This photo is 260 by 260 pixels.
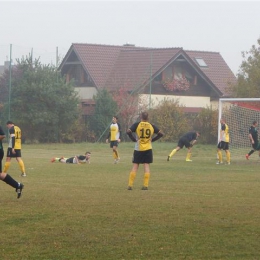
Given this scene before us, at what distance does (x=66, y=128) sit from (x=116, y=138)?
19.7 metres

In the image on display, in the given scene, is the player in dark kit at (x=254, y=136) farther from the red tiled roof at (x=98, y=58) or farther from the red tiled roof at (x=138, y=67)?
the red tiled roof at (x=98, y=58)

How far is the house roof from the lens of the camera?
58500 mm

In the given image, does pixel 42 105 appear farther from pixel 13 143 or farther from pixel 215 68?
pixel 13 143

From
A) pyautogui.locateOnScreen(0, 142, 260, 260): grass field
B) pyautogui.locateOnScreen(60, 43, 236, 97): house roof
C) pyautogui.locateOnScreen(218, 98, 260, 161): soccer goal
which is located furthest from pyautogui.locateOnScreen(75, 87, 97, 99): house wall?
pyautogui.locateOnScreen(0, 142, 260, 260): grass field

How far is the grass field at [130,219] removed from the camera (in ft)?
33.5

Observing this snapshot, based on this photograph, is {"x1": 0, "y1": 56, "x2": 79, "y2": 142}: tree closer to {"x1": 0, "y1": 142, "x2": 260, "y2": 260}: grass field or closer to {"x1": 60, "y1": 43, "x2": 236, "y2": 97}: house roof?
{"x1": 60, "y1": 43, "x2": 236, "y2": 97}: house roof

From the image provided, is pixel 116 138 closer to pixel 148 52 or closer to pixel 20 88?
pixel 20 88

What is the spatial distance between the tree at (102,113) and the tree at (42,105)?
1729 millimetres

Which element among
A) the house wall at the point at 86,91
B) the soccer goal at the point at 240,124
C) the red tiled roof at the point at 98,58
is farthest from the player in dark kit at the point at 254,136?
the house wall at the point at 86,91

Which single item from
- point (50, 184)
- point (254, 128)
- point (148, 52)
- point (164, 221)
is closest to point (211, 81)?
point (148, 52)

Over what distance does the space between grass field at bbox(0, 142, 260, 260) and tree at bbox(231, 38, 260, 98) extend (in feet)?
76.9

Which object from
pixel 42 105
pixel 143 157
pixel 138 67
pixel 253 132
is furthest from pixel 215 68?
pixel 143 157

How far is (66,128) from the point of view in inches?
1970

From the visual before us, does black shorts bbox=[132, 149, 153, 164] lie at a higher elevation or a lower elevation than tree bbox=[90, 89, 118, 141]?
lower
